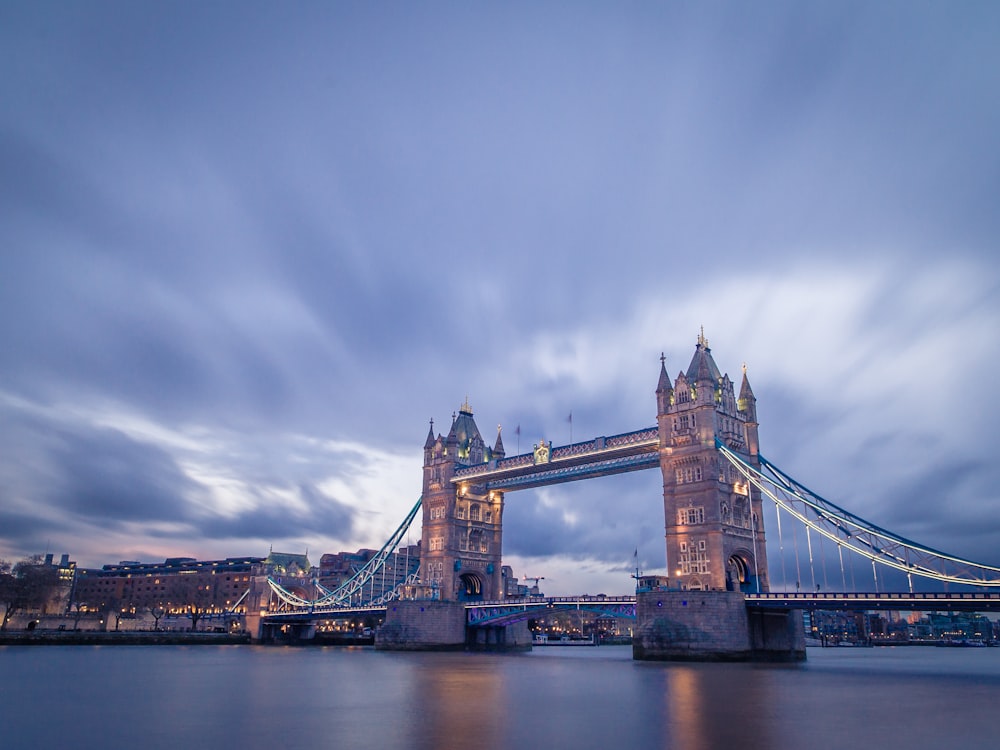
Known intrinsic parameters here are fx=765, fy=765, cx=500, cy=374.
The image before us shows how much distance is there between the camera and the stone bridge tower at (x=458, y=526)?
91.5m

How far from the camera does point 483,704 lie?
106ft

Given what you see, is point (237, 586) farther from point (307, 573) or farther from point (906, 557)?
point (906, 557)

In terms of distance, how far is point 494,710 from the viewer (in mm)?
30375

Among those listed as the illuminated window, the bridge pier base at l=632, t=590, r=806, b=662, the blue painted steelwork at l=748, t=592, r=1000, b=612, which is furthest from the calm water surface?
the illuminated window

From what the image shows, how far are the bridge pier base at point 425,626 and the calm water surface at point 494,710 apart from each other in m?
32.8

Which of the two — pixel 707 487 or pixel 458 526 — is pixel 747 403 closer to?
pixel 707 487

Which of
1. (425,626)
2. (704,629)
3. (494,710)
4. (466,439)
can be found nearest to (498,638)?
(425,626)

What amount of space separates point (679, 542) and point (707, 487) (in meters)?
5.51

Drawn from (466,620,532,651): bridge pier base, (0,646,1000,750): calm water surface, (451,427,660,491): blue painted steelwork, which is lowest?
(0,646,1000,750): calm water surface

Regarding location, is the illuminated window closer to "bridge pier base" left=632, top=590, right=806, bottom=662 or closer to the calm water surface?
"bridge pier base" left=632, top=590, right=806, bottom=662

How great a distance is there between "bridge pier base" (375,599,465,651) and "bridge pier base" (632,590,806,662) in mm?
27298

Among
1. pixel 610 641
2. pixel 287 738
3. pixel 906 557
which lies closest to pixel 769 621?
pixel 906 557

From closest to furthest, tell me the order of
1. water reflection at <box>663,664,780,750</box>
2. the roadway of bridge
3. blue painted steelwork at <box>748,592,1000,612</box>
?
1. water reflection at <box>663,664,780,750</box>
2. blue painted steelwork at <box>748,592,1000,612</box>
3. the roadway of bridge

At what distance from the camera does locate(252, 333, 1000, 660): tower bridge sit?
190 feet
